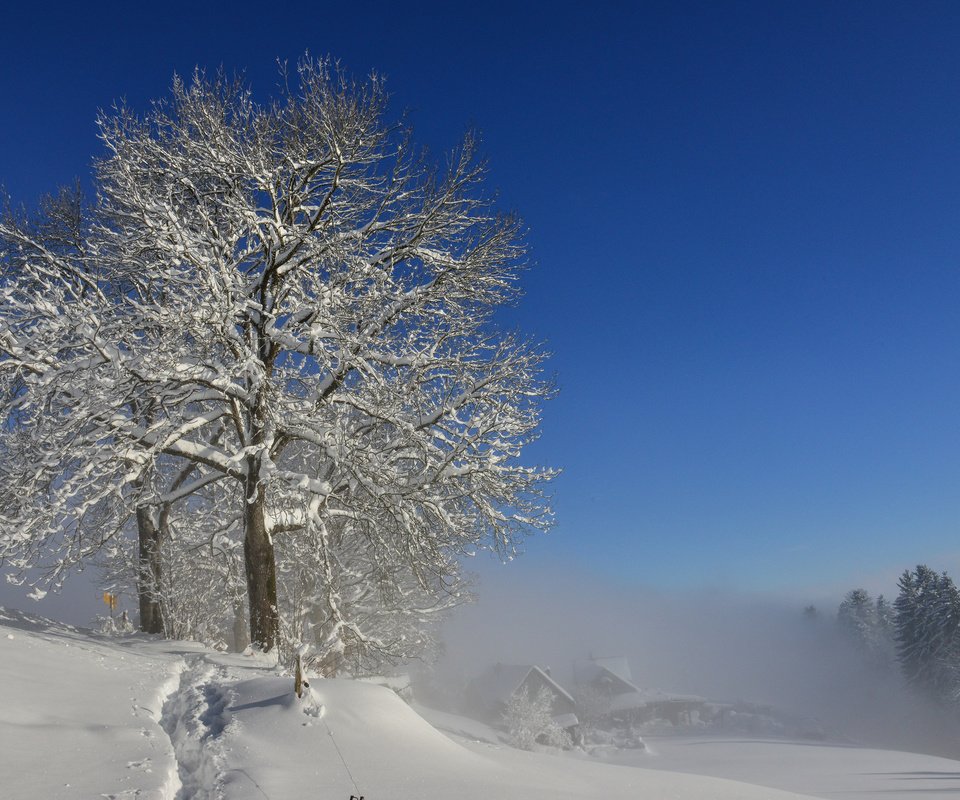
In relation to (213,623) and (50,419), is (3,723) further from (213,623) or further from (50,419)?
(213,623)

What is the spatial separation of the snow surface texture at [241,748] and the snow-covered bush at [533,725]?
41064 millimetres

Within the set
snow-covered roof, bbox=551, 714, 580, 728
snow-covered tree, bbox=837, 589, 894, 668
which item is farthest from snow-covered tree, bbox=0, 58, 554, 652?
snow-covered tree, bbox=837, 589, 894, 668

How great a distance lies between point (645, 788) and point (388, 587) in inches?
335

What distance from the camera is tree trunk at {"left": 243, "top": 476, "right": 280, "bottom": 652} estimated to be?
404 inches

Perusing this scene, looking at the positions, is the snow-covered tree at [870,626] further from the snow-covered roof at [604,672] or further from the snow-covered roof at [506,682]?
the snow-covered roof at [506,682]

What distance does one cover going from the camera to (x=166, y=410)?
30.7 ft

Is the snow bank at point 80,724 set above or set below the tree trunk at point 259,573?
below

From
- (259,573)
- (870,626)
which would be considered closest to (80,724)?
(259,573)

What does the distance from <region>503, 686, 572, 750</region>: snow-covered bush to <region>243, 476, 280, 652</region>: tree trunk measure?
37.2 metres

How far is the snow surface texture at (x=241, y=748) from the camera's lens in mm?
4012

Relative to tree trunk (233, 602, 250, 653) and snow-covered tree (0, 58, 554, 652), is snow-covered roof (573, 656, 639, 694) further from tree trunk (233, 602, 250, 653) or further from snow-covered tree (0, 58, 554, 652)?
snow-covered tree (0, 58, 554, 652)

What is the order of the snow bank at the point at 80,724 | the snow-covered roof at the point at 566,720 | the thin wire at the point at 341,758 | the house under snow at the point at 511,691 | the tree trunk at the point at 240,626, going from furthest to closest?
the house under snow at the point at 511,691 < the snow-covered roof at the point at 566,720 < the tree trunk at the point at 240,626 < the thin wire at the point at 341,758 < the snow bank at the point at 80,724

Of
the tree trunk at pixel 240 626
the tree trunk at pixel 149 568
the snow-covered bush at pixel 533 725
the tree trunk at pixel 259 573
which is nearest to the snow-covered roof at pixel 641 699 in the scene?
the snow-covered bush at pixel 533 725

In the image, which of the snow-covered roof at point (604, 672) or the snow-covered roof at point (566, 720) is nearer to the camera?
the snow-covered roof at point (566, 720)
